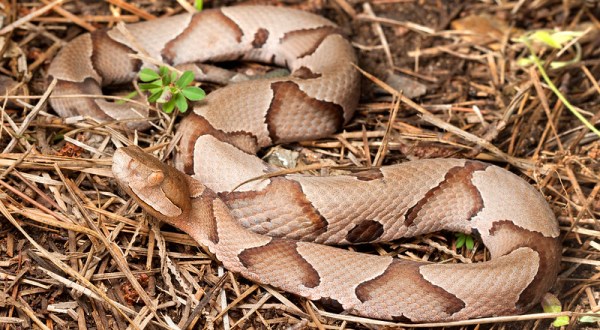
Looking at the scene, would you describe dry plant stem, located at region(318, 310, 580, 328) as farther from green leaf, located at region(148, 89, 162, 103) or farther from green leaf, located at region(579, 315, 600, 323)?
green leaf, located at region(148, 89, 162, 103)

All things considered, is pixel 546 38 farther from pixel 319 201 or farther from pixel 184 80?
pixel 184 80

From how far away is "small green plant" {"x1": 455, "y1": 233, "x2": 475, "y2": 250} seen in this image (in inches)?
157

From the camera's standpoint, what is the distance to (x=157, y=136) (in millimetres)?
4223

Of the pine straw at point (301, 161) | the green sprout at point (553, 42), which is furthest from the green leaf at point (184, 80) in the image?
the green sprout at point (553, 42)

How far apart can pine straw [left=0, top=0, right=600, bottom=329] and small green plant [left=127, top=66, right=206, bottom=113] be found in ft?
0.47

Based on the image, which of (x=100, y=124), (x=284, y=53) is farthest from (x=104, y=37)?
(x=284, y=53)

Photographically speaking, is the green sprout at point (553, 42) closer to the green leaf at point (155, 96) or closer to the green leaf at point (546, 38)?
the green leaf at point (546, 38)

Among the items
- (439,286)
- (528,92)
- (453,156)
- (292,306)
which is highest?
(528,92)

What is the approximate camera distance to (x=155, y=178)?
338cm

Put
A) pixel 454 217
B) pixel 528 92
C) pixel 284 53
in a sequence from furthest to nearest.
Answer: pixel 284 53 → pixel 528 92 → pixel 454 217

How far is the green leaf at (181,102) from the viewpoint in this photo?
3980 millimetres

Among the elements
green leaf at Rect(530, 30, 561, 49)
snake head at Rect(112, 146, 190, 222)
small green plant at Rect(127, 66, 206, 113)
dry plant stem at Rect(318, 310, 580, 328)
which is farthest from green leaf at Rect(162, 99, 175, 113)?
green leaf at Rect(530, 30, 561, 49)

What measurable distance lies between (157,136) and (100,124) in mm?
382

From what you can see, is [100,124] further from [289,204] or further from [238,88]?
[289,204]
